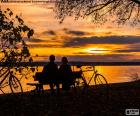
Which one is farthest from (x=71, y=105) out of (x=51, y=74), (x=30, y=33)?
(x=30, y=33)

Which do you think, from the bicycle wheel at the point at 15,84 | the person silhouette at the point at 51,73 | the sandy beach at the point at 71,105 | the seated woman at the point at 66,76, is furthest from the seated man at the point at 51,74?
the bicycle wheel at the point at 15,84

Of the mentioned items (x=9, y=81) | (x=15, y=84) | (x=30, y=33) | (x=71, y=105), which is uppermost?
(x=30, y=33)

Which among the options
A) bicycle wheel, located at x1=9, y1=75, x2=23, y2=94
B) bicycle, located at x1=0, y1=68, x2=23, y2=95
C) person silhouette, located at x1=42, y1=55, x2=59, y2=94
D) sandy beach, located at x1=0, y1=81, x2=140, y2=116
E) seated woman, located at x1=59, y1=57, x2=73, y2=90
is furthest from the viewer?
seated woman, located at x1=59, y1=57, x2=73, y2=90

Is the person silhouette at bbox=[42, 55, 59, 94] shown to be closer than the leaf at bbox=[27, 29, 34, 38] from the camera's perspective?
No

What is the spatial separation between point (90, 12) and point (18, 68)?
1054 centimetres

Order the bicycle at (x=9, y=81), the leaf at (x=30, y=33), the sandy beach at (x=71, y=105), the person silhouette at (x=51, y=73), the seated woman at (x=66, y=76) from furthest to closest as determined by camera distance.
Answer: the seated woman at (x=66, y=76) < the person silhouette at (x=51, y=73) < the bicycle at (x=9, y=81) < the leaf at (x=30, y=33) < the sandy beach at (x=71, y=105)

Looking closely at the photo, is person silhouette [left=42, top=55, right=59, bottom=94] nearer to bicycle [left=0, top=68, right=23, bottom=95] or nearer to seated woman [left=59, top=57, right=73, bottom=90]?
seated woman [left=59, top=57, right=73, bottom=90]

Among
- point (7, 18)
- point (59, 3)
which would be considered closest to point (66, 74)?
point (7, 18)

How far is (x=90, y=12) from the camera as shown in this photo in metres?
29.0

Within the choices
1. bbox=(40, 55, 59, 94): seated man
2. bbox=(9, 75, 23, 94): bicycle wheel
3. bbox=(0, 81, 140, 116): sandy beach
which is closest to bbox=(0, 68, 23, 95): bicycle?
bbox=(9, 75, 23, 94): bicycle wheel

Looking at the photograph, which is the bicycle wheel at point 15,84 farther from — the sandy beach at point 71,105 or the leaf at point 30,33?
the leaf at point 30,33

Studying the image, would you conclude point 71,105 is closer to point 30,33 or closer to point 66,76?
point 66,76

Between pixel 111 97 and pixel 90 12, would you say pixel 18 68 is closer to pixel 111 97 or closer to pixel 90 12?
pixel 111 97

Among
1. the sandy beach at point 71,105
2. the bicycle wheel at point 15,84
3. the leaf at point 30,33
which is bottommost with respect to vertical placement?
the sandy beach at point 71,105
